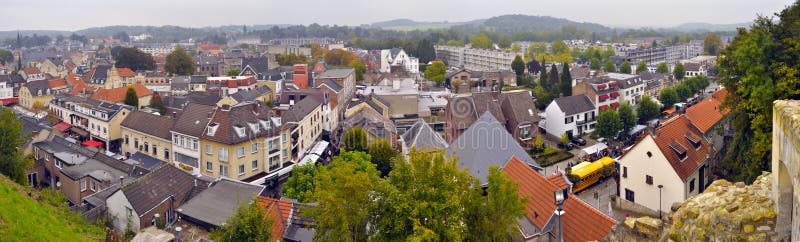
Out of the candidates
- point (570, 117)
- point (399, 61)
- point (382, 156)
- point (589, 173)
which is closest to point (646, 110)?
point (570, 117)

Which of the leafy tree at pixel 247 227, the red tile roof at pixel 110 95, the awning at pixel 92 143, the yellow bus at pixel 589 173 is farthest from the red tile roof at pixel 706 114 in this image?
the red tile roof at pixel 110 95

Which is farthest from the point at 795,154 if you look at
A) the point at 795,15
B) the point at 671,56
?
the point at 671,56

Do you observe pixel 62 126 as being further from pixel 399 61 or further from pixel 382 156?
pixel 399 61

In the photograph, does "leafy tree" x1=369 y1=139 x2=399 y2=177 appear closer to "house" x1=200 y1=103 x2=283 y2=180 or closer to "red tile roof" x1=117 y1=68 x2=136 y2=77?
"house" x1=200 y1=103 x2=283 y2=180

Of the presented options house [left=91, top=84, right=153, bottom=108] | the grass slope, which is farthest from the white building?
the grass slope

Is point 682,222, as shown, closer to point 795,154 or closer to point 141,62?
point 795,154
